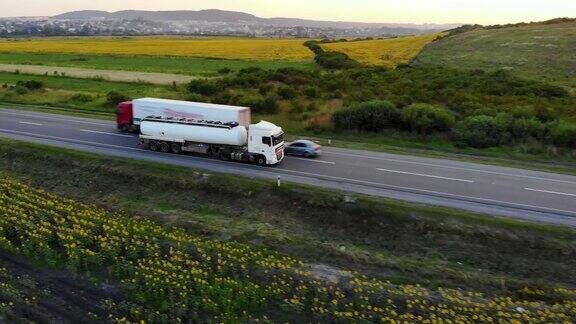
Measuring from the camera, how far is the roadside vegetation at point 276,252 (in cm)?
1738

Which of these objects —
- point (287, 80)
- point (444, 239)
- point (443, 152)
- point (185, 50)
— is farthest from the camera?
point (185, 50)

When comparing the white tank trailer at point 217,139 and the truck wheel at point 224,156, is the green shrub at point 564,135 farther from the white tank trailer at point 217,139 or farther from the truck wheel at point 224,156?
the truck wheel at point 224,156

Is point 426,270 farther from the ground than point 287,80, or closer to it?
closer to it

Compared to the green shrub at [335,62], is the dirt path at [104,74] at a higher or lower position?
lower

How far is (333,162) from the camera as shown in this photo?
31438mm

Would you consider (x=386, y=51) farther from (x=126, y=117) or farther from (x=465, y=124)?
(x=126, y=117)

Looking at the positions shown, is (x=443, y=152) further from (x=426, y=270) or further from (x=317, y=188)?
(x=426, y=270)

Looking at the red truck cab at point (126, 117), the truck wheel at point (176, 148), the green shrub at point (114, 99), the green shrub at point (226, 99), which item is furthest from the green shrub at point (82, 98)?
the truck wheel at point (176, 148)

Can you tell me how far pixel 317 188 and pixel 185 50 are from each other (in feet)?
273

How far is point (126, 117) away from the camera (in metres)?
37.9

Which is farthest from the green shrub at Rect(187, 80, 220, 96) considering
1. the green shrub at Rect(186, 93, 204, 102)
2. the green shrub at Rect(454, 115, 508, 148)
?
the green shrub at Rect(454, 115, 508, 148)

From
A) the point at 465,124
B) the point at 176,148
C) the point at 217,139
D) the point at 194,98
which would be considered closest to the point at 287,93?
the point at 194,98

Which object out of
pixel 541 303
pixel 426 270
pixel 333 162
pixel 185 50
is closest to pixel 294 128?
pixel 333 162

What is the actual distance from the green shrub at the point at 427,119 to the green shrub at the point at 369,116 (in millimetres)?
910
